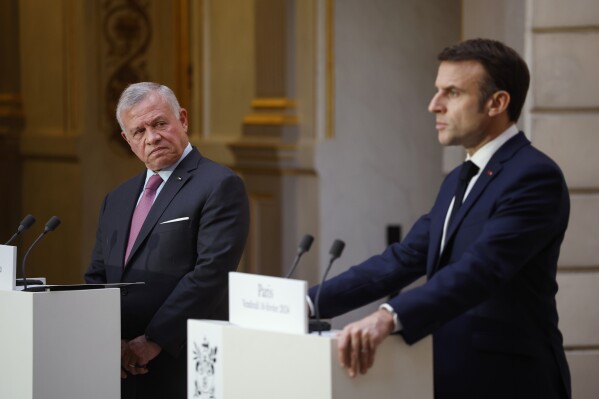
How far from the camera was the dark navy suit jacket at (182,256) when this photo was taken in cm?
398

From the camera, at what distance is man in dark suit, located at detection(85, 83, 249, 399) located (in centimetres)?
399

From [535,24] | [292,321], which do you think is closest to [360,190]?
[535,24]

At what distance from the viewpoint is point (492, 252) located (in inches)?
119

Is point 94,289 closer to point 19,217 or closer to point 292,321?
point 292,321

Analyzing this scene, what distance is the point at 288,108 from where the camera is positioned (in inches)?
297

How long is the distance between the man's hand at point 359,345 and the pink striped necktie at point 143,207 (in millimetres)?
1458

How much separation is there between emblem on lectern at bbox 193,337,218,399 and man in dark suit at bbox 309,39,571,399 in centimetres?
32

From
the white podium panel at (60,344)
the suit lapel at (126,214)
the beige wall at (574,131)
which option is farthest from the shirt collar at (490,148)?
the beige wall at (574,131)

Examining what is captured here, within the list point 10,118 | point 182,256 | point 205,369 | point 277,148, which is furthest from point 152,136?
point 10,118

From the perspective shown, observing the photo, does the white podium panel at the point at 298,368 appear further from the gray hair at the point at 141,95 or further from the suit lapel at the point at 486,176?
the gray hair at the point at 141,95

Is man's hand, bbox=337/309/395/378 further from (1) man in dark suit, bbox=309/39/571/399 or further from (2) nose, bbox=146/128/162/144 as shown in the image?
(2) nose, bbox=146/128/162/144

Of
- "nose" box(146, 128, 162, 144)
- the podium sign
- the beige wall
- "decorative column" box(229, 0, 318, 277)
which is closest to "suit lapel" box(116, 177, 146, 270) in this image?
"nose" box(146, 128, 162, 144)

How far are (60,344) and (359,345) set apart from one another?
114cm

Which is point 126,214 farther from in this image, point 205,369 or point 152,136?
point 205,369
